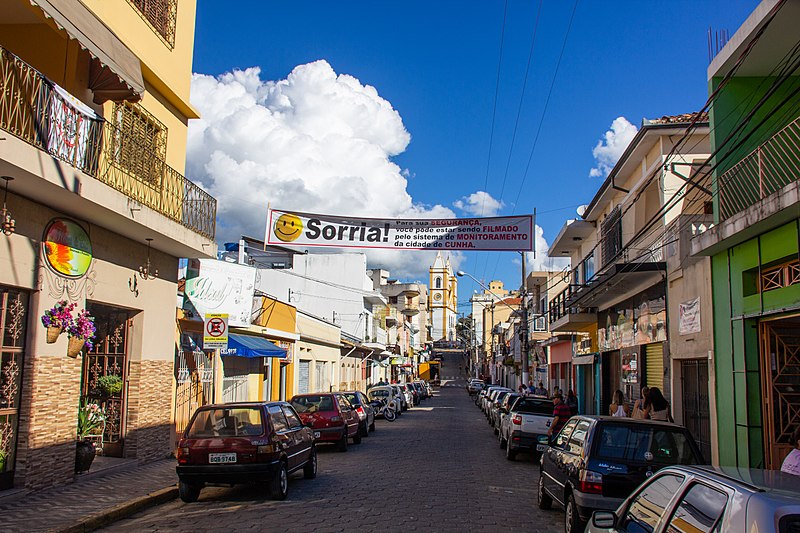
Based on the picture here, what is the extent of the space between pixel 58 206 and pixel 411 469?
8354mm

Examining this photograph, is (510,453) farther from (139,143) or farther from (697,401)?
(139,143)

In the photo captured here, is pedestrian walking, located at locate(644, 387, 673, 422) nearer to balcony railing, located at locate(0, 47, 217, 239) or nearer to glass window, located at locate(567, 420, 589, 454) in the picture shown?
glass window, located at locate(567, 420, 589, 454)

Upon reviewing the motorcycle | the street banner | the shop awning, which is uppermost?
the shop awning

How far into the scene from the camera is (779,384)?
11258mm

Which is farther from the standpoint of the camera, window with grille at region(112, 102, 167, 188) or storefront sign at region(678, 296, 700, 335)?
storefront sign at region(678, 296, 700, 335)

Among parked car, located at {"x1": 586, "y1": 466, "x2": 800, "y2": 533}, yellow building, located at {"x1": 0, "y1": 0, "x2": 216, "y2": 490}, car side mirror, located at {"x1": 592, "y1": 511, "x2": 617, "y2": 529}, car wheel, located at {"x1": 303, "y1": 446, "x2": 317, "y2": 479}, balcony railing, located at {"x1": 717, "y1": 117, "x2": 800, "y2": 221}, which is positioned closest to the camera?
parked car, located at {"x1": 586, "y1": 466, "x2": 800, "y2": 533}

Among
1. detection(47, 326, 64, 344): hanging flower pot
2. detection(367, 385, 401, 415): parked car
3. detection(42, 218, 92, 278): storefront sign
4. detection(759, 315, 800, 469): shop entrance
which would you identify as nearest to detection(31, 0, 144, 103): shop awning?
detection(42, 218, 92, 278): storefront sign

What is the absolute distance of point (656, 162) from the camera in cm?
Answer: 1748

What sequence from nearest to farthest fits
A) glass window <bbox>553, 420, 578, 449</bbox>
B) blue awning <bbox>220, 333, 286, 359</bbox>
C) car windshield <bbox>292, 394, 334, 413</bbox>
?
glass window <bbox>553, 420, 578, 449</bbox> → car windshield <bbox>292, 394, 334, 413</bbox> → blue awning <bbox>220, 333, 286, 359</bbox>

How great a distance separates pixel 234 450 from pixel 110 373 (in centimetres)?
511

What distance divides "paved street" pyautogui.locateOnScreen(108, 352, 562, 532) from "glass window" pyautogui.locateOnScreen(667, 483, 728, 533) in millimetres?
4918

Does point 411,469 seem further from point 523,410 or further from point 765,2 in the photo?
point 765,2

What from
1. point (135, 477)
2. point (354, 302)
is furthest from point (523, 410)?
point (354, 302)

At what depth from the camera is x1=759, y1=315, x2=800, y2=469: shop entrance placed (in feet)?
36.4
